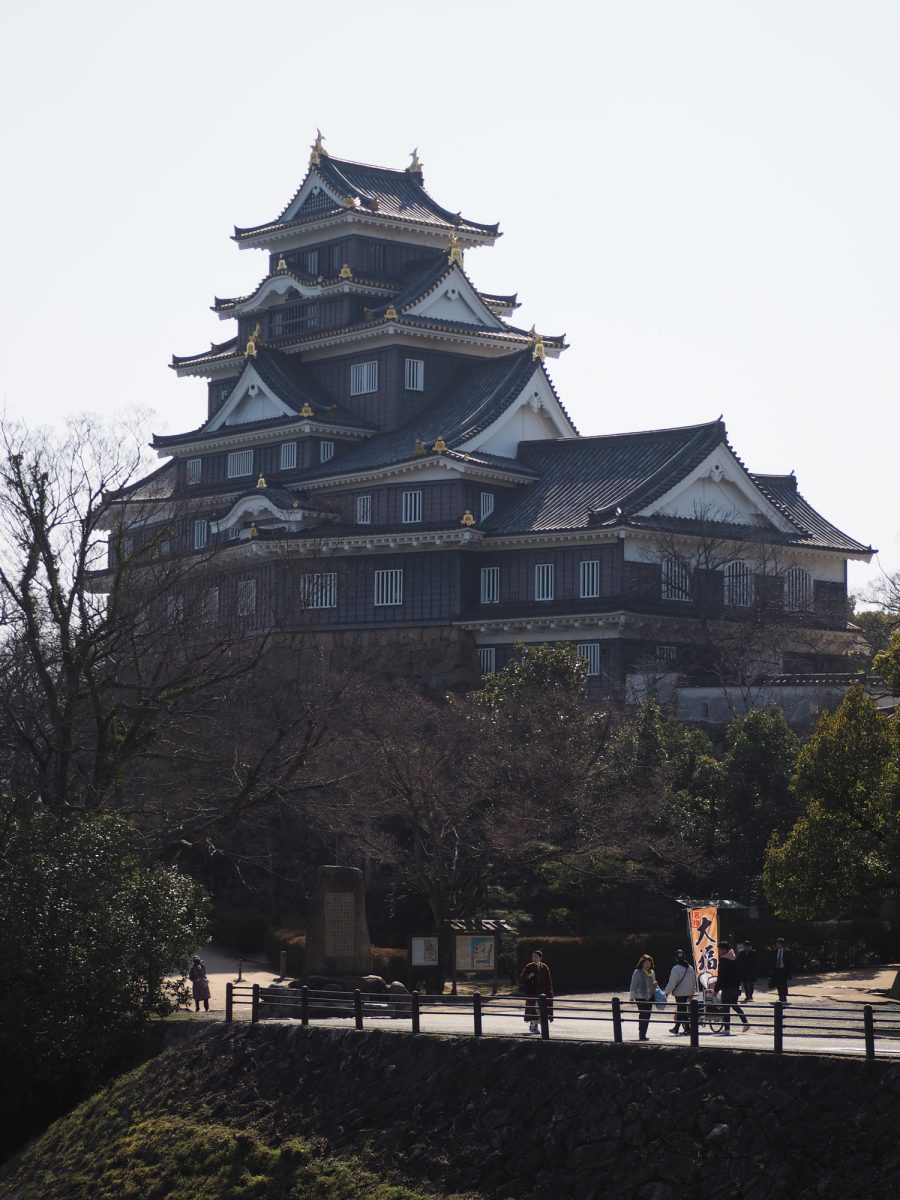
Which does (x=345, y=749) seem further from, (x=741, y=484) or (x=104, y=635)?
(x=741, y=484)

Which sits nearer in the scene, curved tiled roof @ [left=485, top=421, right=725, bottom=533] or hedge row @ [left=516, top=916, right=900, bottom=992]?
hedge row @ [left=516, top=916, right=900, bottom=992]

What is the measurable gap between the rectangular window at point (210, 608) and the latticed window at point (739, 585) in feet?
50.7

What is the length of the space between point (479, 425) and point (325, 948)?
95.0 ft

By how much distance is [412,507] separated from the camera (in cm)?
5938

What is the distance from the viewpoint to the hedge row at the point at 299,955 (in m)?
38.8

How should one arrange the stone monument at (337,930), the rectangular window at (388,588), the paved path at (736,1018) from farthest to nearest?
the rectangular window at (388,588) → the stone monument at (337,930) → the paved path at (736,1018)

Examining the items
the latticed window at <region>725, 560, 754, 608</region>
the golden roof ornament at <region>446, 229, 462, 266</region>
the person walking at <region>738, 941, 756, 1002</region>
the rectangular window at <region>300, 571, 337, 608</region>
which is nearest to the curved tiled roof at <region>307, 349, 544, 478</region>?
the rectangular window at <region>300, 571, 337, 608</region>

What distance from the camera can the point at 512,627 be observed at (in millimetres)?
56750

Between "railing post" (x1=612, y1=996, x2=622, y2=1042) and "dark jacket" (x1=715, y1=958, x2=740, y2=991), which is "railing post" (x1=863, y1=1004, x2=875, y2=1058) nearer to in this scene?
"railing post" (x1=612, y1=996, x2=622, y2=1042)

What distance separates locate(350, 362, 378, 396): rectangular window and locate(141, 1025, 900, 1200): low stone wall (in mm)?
38358

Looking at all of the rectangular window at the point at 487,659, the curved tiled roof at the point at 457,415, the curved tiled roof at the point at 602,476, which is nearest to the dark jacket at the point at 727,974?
the curved tiled roof at the point at 602,476

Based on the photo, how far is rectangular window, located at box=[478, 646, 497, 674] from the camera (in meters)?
57.4

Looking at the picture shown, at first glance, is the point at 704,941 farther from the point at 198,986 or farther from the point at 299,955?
the point at 299,955

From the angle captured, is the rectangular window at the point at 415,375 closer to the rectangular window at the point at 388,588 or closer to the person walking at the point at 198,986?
the rectangular window at the point at 388,588
